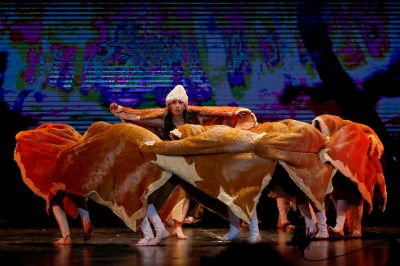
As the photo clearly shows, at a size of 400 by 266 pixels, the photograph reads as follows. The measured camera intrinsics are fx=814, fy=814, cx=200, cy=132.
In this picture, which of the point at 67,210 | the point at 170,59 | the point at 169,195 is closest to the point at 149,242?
the point at 169,195

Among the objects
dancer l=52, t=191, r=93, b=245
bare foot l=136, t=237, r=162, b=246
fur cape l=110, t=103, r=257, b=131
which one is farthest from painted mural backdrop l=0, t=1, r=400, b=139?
bare foot l=136, t=237, r=162, b=246

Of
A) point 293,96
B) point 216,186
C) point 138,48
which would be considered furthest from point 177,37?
point 216,186

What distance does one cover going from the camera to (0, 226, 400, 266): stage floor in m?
4.96

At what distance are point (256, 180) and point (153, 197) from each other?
0.84 m

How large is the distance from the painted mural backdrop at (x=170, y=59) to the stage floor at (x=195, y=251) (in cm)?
195

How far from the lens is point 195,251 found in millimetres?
5707

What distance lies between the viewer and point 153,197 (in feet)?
21.3

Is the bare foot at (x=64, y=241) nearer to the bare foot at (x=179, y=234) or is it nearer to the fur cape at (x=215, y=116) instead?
the bare foot at (x=179, y=234)

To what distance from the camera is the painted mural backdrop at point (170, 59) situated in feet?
29.0

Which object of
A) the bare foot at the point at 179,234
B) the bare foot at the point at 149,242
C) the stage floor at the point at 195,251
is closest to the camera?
the stage floor at the point at 195,251

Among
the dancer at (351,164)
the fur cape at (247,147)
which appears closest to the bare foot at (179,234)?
the fur cape at (247,147)

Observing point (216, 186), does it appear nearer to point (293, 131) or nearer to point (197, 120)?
point (293, 131)

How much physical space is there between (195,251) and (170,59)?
3.60m

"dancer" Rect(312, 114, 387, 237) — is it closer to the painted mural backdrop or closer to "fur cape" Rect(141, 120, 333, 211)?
"fur cape" Rect(141, 120, 333, 211)
